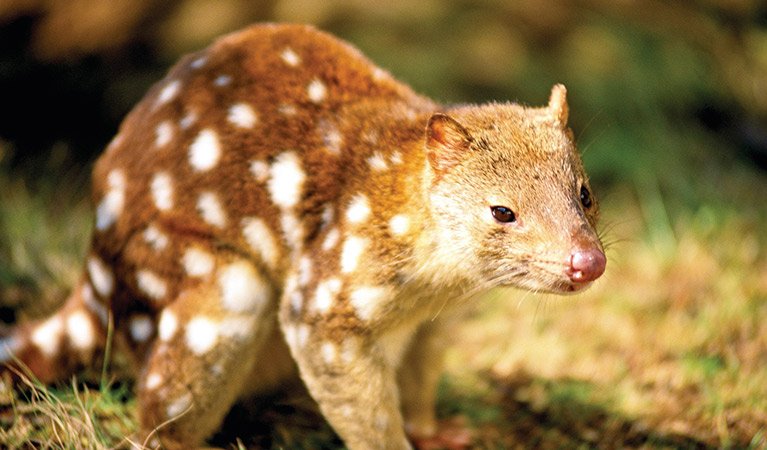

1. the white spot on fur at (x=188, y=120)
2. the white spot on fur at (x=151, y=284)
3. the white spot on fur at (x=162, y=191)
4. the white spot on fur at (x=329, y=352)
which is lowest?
the white spot on fur at (x=329, y=352)

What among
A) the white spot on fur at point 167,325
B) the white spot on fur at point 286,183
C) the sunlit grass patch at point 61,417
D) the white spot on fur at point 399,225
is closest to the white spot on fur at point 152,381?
the white spot on fur at point 167,325

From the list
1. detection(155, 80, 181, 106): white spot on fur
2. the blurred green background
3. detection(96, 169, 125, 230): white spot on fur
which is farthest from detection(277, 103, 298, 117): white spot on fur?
the blurred green background

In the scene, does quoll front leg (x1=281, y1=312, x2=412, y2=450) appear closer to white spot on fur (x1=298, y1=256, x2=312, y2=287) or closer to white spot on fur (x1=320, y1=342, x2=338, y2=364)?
white spot on fur (x1=320, y1=342, x2=338, y2=364)

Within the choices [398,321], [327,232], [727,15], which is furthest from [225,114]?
[727,15]

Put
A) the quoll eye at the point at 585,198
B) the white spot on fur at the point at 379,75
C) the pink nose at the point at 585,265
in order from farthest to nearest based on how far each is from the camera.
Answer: the white spot on fur at the point at 379,75, the quoll eye at the point at 585,198, the pink nose at the point at 585,265

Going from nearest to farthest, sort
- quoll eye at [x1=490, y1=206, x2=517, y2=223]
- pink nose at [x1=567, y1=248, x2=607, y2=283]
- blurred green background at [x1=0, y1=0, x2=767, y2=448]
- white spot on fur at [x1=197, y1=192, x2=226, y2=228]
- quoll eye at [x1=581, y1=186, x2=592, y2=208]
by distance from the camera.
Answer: pink nose at [x1=567, y1=248, x2=607, y2=283], quoll eye at [x1=490, y1=206, x2=517, y2=223], quoll eye at [x1=581, y1=186, x2=592, y2=208], white spot on fur at [x1=197, y1=192, x2=226, y2=228], blurred green background at [x1=0, y1=0, x2=767, y2=448]

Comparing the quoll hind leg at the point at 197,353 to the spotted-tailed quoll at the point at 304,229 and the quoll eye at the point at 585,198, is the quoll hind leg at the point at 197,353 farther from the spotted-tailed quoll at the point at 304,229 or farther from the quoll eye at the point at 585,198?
the quoll eye at the point at 585,198

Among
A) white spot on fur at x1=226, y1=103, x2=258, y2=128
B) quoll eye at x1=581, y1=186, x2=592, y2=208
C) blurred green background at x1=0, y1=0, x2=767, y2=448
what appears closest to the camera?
quoll eye at x1=581, y1=186, x2=592, y2=208

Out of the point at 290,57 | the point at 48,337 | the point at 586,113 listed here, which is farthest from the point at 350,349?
the point at 586,113
